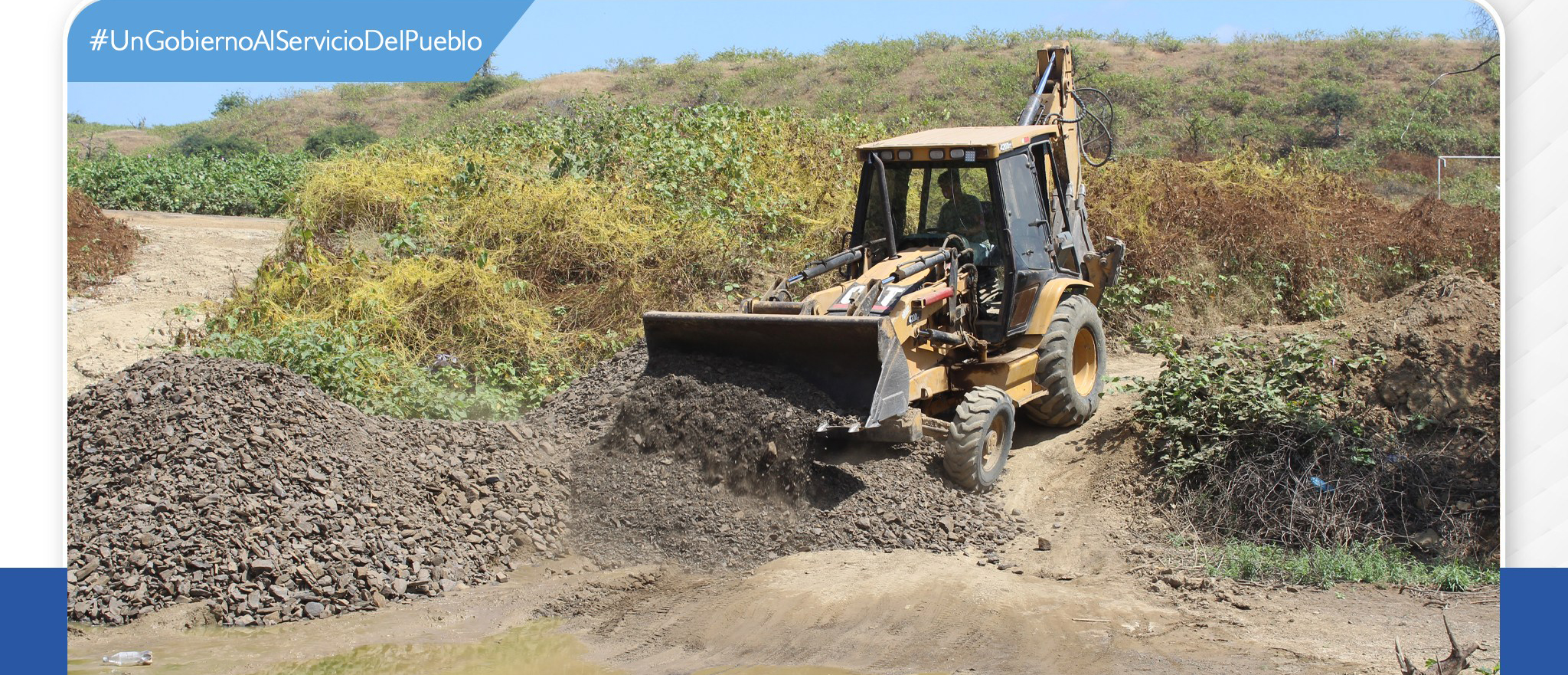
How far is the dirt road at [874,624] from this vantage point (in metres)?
5.05

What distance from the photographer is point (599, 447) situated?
7.28m

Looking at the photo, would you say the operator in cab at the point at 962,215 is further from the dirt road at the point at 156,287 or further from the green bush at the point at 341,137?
the green bush at the point at 341,137

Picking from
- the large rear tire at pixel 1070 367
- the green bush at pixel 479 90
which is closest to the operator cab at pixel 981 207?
the large rear tire at pixel 1070 367

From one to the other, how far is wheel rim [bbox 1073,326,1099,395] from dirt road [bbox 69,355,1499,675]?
2.12 metres

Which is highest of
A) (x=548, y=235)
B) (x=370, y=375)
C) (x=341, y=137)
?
(x=341, y=137)

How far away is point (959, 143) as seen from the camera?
7.42m

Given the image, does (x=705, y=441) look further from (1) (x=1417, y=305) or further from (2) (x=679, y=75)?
(2) (x=679, y=75)

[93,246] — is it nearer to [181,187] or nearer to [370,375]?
[370,375]

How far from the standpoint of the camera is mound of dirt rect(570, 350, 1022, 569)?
21.1 feet

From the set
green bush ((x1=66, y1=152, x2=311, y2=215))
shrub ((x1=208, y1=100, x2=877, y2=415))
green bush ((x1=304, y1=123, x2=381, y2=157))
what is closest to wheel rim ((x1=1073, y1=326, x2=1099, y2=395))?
shrub ((x1=208, y1=100, x2=877, y2=415))

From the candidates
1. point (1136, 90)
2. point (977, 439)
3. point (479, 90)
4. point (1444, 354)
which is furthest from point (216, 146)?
point (1444, 354)

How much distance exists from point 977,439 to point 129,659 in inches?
180

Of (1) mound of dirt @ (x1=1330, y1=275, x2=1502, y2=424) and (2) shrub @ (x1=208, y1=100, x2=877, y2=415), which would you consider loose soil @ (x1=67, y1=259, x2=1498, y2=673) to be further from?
(2) shrub @ (x1=208, y1=100, x2=877, y2=415)

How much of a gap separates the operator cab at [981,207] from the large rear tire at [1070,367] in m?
0.29
